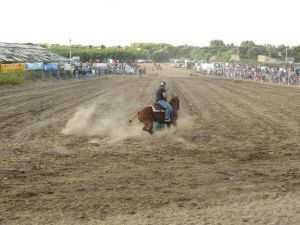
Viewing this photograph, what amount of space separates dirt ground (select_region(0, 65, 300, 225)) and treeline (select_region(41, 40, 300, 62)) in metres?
63.5

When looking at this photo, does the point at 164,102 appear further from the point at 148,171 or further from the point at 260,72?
the point at 260,72

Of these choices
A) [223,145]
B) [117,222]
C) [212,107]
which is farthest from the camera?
[212,107]

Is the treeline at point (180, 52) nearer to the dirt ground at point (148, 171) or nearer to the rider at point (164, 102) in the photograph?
the dirt ground at point (148, 171)

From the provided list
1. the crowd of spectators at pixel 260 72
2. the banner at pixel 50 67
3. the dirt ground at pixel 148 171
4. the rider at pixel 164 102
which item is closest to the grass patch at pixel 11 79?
the banner at pixel 50 67

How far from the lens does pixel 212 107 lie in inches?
1021

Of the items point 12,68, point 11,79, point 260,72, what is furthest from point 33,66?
point 260,72

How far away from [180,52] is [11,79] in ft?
465

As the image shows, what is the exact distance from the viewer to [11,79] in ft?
142

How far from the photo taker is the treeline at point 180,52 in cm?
10221

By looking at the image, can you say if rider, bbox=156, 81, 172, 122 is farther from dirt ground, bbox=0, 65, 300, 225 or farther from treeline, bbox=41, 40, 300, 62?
treeline, bbox=41, 40, 300, 62

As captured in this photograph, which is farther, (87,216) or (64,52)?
(64,52)

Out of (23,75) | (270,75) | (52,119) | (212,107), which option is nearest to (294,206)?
(52,119)

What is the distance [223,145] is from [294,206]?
20.3 feet

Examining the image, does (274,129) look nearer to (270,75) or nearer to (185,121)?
(185,121)
